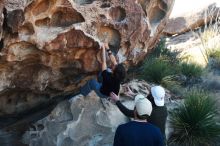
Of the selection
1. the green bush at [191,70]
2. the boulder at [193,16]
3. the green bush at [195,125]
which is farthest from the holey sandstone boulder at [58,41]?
the boulder at [193,16]

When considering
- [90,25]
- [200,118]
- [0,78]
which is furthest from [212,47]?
[0,78]

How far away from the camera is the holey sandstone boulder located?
7.41 meters

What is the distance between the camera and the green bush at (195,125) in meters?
8.84

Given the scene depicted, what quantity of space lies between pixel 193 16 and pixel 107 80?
37.1ft

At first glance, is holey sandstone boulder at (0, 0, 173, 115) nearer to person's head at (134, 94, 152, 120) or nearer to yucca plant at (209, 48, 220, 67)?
person's head at (134, 94, 152, 120)

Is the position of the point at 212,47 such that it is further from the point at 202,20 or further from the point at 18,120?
the point at 18,120

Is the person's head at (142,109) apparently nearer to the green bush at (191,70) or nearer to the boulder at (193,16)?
the green bush at (191,70)

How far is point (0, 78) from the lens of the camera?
7930mm

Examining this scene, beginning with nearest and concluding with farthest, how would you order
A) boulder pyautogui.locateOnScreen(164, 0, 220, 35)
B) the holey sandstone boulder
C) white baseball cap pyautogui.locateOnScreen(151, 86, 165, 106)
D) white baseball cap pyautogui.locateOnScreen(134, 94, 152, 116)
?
white baseball cap pyautogui.locateOnScreen(134, 94, 152, 116)
white baseball cap pyautogui.locateOnScreen(151, 86, 165, 106)
the holey sandstone boulder
boulder pyautogui.locateOnScreen(164, 0, 220, 35)

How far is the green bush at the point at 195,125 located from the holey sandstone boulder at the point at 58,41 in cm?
154

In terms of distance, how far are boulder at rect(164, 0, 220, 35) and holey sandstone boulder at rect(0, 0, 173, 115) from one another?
858 cm

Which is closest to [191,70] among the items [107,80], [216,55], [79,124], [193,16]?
[216,55]

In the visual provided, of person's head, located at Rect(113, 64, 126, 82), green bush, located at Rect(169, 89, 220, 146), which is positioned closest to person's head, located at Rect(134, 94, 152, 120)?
person's head, located at Rect(113, 64, 126, 82)

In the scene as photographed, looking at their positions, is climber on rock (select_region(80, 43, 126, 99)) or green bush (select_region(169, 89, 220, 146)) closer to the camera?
climber on rock (select_region(80, 43, 126, 99))
